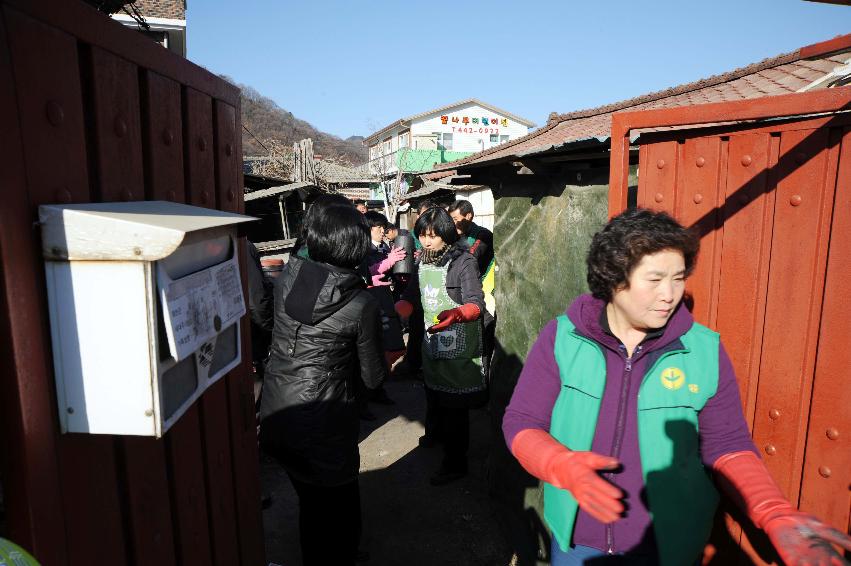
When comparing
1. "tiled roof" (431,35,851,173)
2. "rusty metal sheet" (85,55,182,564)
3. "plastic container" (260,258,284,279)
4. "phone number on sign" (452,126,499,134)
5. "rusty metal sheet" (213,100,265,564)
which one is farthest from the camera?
"phone number on sign" (452,126,499,134)

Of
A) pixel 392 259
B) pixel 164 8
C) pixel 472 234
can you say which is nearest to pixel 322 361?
pixel 472 234

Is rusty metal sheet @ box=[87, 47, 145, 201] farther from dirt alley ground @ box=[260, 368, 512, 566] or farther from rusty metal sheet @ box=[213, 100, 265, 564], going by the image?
dirt alley ground @ box=[260, 368, 512, 566]

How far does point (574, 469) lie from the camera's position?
158 cm

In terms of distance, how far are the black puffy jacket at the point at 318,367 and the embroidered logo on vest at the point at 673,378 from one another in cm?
141

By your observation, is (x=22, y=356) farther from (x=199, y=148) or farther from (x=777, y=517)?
(x=777, y=517)

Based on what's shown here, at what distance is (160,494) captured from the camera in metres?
1.47

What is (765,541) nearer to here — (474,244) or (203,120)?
(203,120)

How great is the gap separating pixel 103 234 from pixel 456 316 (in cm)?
284

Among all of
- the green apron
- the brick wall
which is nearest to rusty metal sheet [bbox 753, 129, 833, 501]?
the green apron

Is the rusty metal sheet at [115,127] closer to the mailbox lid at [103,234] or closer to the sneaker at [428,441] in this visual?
the mailbox lid at [103,234]

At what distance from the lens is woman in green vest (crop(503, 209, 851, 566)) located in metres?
1.73

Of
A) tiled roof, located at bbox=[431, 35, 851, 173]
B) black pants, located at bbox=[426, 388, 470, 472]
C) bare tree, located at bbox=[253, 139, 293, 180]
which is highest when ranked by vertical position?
bare tree, located at bbox=[253, 139, 293, 180]

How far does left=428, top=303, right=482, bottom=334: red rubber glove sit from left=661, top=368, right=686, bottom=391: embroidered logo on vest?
203cm

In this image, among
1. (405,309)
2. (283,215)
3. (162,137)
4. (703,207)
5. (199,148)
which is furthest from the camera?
(283,215)
